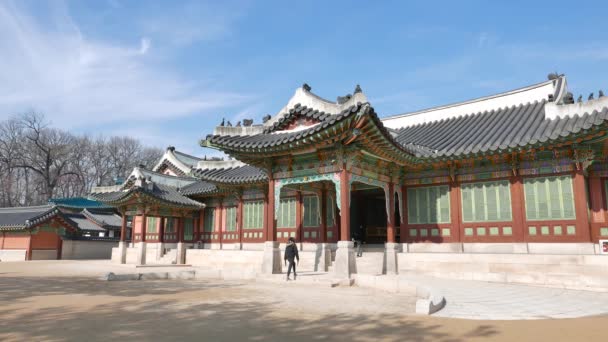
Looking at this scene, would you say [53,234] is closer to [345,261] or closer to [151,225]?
[151,225]

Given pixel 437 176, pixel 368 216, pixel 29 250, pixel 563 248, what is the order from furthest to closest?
pixel 29 250
pixel 368 216
pixel 437 176
pixel 563 248

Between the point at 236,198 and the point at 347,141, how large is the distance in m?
12.3

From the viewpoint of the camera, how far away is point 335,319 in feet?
24.7

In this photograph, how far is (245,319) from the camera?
7.62m

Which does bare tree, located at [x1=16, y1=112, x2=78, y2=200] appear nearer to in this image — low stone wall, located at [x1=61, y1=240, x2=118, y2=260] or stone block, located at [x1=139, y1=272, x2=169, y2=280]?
low stone wall, located at [x1=61, y1=240, x2=118, y2=260]

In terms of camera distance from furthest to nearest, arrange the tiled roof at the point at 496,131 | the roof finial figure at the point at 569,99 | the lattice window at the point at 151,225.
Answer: the lattice window at the point at 151,225 → the roof finial figure at the point at 569,99 → the tiled roof at the point at 496,131

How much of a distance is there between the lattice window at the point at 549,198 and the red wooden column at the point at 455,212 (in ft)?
7.97

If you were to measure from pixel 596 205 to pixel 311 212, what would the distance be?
38.9 ft

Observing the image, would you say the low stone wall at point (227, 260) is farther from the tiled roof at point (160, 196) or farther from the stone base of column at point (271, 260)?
the tiled roof at point (160, 196)

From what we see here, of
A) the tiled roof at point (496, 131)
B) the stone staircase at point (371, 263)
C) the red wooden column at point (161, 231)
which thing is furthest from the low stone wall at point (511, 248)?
the red wooden column at point (161, 231)

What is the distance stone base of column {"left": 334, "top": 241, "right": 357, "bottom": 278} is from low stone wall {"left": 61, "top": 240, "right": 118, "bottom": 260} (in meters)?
29.3

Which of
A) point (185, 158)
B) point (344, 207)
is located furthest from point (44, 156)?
point (344, 207)

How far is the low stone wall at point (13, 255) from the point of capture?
3127 cm

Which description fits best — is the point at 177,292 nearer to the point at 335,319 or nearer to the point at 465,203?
the point at 335,319
